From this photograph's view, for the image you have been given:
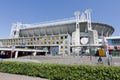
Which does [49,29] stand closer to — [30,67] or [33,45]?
[33,45]

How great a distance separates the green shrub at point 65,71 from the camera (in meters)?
7.47

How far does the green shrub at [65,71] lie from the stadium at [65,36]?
54.9 meters

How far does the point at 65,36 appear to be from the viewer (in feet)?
263

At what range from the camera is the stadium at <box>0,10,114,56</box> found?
73.6 m

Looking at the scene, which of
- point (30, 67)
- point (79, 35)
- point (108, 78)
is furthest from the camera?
point (79, 35)

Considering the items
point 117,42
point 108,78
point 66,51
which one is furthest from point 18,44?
point 108,78

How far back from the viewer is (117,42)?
49.5m

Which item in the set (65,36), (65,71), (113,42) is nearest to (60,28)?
(65,36)

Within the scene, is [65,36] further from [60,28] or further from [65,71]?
[65,71]

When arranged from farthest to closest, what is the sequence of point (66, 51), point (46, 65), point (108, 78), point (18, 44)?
point (18, 44), point (66, 51), point (46, 65), point (108, 78)

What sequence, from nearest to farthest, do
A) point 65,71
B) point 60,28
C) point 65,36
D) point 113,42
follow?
1. point 65,71
2. point 113,42
3. point 65,36
4. point 60,28

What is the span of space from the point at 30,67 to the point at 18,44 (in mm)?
90921

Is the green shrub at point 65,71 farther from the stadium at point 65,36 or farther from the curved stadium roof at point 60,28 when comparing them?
the curved stadium roof at point 60,28

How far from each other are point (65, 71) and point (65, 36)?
234 ft
